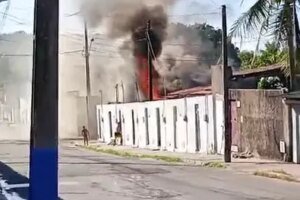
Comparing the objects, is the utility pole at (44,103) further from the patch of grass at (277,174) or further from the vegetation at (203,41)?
the vegetation at (203,41)

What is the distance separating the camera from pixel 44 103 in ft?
18.1

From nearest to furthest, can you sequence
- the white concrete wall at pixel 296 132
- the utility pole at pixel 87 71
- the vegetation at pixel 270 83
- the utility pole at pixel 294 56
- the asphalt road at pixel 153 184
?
1. the asphalt road at pixel 153 184
2. the utility pole at pixel 294 56
3. the white concrete wall at pixel 296 132
4. the vegetation at pixel 270 83
5. the utility pole at pixel 87 71

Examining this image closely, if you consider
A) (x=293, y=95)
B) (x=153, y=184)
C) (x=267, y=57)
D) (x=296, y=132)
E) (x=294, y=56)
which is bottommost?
(x=153, y=184)

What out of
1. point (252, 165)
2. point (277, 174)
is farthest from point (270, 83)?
point (277, 174)

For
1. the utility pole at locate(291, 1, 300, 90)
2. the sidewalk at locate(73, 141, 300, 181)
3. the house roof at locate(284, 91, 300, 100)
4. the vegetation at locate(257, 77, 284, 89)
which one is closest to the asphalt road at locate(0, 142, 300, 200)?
the sidewalk at locate(73, 141, 300, 181)

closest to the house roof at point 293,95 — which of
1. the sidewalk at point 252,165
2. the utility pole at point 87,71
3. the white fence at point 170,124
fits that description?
the sidewalk at point 252,165

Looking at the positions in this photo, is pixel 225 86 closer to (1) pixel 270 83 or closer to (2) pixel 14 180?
(1) pixel 270 83

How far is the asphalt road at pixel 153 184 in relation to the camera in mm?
13188

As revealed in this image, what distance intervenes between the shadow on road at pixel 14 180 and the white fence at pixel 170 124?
9240 mm

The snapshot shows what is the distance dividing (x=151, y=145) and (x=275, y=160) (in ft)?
47.4

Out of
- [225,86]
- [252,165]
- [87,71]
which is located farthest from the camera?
[87,71]

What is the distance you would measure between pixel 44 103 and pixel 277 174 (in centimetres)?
1294

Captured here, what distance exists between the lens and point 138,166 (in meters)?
21.4

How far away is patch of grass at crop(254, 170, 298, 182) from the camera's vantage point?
16891mm
